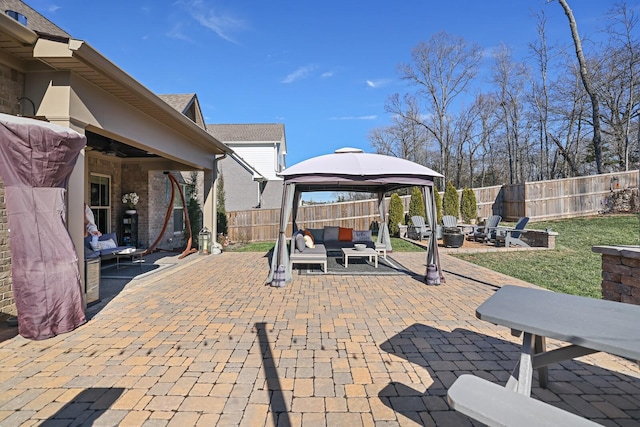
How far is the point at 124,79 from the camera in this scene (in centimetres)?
457

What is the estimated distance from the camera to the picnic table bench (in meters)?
1.62

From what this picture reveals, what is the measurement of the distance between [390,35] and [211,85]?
8.61m

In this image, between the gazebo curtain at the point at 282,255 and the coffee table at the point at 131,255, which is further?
the coffee table at the point at 131,255

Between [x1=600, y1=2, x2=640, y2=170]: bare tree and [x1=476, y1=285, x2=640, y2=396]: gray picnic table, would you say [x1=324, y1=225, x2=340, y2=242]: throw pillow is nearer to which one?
Result: [x1=476, y1=285, x2=640, y2=396]: gray picnic table

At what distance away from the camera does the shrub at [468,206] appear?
1642 cm

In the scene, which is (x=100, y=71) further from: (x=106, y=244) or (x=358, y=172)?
(x=106, y=244)

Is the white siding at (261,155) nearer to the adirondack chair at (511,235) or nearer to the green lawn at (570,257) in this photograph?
the green lawn at (570,257)

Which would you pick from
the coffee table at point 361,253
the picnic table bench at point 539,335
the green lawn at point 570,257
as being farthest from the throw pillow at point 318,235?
the picnic table bench at point 539,335

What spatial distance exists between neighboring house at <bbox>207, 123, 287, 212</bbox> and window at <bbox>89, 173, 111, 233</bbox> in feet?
25.7

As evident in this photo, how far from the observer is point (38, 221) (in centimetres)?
361

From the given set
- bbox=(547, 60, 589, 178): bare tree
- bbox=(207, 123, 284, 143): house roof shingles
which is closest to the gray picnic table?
bbox=(207, 123, 284, 143): house roof shingles

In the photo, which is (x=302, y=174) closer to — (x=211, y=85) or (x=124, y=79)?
(x=124, y=79)

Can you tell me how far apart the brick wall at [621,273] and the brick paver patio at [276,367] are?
122cm

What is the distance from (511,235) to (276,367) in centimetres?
1122
